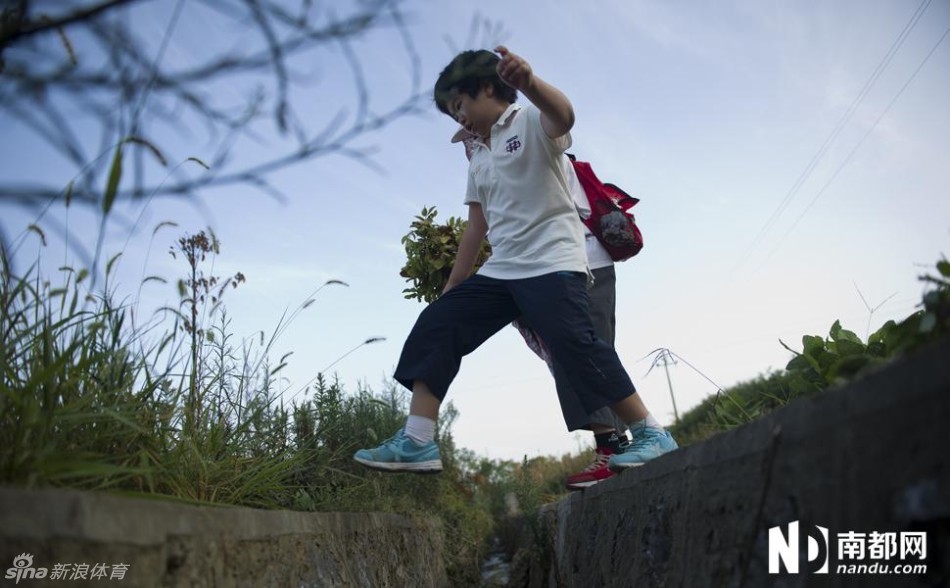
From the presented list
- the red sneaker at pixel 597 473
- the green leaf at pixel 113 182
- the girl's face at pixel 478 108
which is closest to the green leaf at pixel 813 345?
the red sneaker at pixel 597 473

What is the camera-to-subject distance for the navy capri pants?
2666 millimetres

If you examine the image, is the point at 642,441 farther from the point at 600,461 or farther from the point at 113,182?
the point at 113,182

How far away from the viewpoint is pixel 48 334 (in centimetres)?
173

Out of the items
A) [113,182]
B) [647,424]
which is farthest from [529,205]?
[113,182]

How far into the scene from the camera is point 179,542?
5.24 feet

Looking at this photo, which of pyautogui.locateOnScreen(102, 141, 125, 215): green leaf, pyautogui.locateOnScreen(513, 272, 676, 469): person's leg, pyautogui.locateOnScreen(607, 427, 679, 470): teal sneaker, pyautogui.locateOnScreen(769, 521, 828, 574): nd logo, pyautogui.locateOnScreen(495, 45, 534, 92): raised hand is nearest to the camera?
pyautogui.locateOnScreen(102, 141, 125, 215): green leaf

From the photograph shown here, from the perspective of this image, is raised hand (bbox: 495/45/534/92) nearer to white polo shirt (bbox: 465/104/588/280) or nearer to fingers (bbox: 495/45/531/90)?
fingers (bbox: 495/45/531/90)

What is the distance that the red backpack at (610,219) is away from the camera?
3.38 m

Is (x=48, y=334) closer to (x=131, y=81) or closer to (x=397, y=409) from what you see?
(x=131, y=81)

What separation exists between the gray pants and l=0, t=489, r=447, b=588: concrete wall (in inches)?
37.6

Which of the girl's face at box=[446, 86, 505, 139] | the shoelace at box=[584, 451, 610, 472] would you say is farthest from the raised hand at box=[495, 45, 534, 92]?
the shoelace at box=[584, 451, 610, 472]

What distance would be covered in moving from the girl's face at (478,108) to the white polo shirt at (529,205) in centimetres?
4

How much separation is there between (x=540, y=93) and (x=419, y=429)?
4.13 feet

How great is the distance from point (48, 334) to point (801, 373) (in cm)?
215
